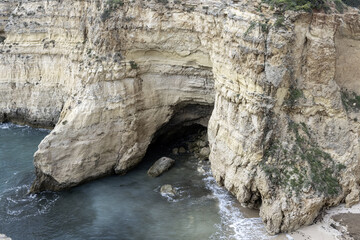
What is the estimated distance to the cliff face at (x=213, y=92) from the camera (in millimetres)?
20812

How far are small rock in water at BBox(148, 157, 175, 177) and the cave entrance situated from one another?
69.4 inches

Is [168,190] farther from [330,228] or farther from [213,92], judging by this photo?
[330,228]

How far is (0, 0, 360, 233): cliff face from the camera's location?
2081 centimetres

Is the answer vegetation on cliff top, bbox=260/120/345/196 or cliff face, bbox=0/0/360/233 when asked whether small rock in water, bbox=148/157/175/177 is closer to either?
cliff face, bbox=0/0/360/233

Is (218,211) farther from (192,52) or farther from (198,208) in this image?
(192,52)

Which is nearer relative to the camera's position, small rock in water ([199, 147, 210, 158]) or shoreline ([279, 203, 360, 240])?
shoreline ([279, 203, 360, 240])

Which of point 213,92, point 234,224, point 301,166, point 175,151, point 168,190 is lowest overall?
point 168,190

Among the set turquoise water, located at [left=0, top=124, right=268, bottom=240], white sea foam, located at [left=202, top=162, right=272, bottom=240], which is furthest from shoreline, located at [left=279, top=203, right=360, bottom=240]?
turquoise water, located at [left=0, top=124, right=268, bottom=240]

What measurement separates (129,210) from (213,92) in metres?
10.9

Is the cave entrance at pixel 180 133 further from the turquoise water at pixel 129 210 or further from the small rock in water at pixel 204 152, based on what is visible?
the turquoise water at pixel 129 210

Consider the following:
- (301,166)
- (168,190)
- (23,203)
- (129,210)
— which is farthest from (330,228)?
(23,203)

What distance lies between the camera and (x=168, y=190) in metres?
25.0

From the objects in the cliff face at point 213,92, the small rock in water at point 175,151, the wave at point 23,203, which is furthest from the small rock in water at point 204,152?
the wave at point 23,203

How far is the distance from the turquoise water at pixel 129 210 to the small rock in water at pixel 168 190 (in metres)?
0.33
